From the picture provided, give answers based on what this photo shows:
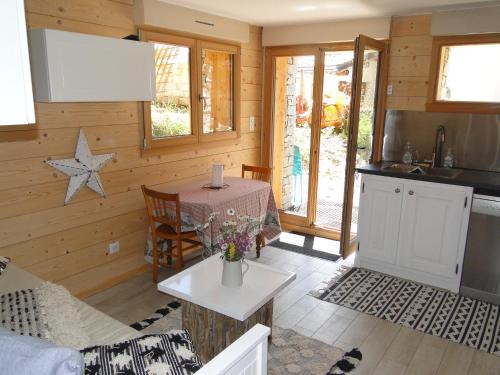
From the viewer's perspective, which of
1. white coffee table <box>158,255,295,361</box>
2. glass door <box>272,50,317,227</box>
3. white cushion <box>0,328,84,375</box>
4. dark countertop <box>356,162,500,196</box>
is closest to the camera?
white cushion <box>0,328,84,375</box>

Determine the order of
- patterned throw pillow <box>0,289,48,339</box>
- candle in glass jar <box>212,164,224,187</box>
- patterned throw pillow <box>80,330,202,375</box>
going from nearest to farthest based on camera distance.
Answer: patterned throw pillow <box>80,330,202,375</box>, patterned throw pillow <box>0,289,48,339</box>, candle in glass jar <box>212,164,224,187</box>

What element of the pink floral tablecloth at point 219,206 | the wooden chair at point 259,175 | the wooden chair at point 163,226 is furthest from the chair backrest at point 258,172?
the wooden chair at point 163,226

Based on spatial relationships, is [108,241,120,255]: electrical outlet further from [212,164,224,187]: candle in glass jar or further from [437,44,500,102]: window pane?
[437,44,500,102]: window pane

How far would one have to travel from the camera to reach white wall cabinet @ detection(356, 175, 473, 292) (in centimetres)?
326

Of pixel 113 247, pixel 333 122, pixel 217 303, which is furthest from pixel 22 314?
pixel 333 122

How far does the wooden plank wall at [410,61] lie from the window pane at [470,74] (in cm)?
15

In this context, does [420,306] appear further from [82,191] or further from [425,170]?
[82,191]

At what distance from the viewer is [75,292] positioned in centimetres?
311

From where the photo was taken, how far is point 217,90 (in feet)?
13.9

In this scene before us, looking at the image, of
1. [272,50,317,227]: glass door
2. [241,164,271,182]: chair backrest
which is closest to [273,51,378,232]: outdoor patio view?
[272,50,317,227]: glass door

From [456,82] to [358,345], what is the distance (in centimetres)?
254

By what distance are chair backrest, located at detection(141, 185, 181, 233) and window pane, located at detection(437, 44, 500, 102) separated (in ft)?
8.64

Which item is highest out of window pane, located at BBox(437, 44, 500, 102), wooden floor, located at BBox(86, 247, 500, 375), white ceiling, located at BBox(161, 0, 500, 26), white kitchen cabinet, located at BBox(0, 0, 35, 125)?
white ceiling, located at BBox(161, 0, 500, 26)

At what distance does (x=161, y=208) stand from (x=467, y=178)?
2.50 meters
